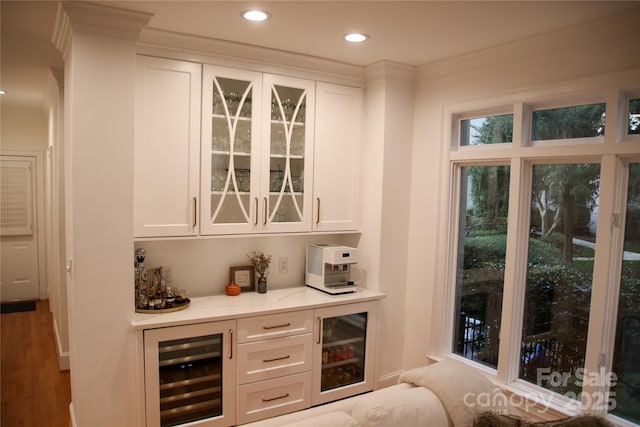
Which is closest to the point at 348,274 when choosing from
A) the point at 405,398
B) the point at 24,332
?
the point at 405,398

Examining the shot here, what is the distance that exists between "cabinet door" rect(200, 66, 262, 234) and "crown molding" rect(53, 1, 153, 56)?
1.65ft

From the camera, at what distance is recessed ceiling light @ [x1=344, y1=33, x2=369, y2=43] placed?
2707 mm

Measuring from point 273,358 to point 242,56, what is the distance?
6.64 ft

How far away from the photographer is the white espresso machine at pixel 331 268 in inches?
131

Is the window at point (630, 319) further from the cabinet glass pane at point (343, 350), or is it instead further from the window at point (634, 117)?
the cabinet glass pane at point (343, 350)

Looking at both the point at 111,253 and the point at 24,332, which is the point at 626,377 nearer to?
the point at 111,253

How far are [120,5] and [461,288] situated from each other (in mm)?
2880

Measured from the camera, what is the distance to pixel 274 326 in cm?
298

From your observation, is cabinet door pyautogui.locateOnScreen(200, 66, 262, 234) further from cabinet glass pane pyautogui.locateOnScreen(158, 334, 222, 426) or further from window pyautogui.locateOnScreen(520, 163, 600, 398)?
window pyautogui.locateOnScreen(520, 163, 600, 398)

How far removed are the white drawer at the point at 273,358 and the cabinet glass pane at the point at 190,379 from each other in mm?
158

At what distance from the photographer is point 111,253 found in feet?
8.39

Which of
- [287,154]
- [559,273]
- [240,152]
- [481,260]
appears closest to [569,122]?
[559,273]

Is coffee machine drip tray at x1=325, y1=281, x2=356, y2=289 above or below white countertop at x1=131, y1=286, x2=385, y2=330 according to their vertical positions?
above

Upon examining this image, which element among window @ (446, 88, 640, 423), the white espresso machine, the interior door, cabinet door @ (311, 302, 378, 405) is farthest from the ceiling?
the interior door
